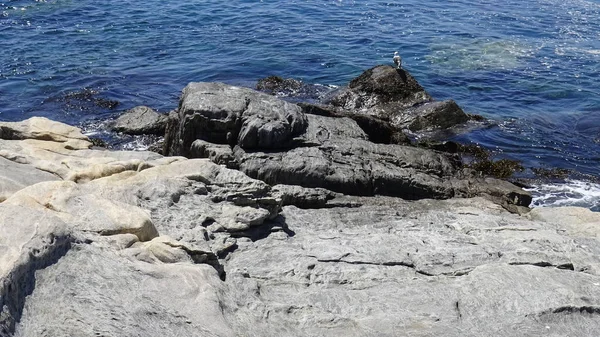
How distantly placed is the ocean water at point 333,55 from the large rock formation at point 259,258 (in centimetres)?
726

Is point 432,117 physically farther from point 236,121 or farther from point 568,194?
point 236,121

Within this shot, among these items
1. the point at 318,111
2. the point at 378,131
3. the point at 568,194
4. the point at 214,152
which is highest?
the point at 214,152

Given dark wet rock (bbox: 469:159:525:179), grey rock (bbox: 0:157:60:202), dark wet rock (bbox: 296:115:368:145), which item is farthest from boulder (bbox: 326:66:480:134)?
Answer: grey rock (bbox: 0:157:60:202)

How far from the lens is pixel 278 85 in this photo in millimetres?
26938

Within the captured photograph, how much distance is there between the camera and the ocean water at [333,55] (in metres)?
24.1

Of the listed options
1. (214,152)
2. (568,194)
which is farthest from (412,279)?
(568,194)

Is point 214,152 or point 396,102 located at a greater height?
point 214,152

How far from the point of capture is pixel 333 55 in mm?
31469

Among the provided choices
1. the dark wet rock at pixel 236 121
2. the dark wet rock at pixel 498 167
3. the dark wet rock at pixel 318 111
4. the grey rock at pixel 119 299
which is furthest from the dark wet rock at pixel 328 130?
the grey rock at pixel 119 299

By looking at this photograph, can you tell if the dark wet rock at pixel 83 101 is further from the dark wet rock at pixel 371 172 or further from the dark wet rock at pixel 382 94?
the dark wet rock at pixel 371 172

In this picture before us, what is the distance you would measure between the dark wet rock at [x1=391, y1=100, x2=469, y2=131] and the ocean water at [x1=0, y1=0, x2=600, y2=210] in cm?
90

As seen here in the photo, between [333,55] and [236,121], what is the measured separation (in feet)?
55.3

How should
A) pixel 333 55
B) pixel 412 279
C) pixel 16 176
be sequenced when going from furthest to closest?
1. pixel 333 55
2. pixel 16 176
3. pixel 412 279

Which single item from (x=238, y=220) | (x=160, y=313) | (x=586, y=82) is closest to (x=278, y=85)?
(x=586, y=82)
